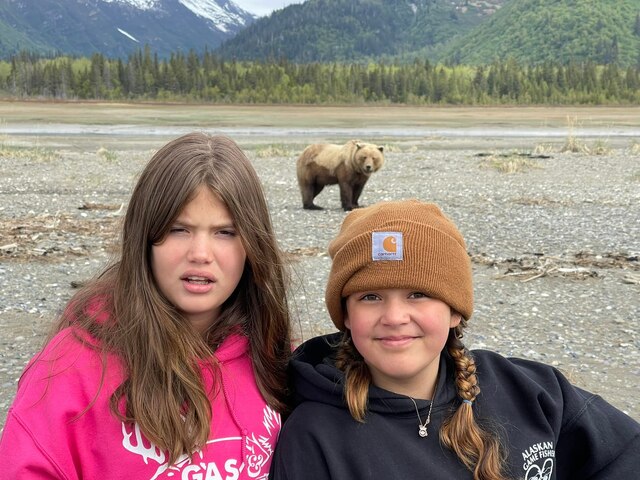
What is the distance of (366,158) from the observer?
39.7 ft

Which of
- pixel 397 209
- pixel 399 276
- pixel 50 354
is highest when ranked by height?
pixel 397 209

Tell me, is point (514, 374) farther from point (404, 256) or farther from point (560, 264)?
point (560, 264)

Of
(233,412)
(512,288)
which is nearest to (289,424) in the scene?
(233,412)

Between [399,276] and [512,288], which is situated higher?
[399,276]

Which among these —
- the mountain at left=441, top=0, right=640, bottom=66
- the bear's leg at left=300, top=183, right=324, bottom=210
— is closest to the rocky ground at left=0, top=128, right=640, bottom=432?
the bear's leg at left=300, top=183, right=324, bottom=210

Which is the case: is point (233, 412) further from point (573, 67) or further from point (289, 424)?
point (573, 67)

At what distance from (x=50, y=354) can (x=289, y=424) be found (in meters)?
0.67

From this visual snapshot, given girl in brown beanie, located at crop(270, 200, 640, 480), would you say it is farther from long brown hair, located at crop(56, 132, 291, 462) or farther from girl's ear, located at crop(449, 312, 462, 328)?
long brown hair, located at crop(56, 132, 291, 462)

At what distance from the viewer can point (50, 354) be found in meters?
2.02

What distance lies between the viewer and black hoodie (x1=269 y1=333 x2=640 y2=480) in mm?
2090

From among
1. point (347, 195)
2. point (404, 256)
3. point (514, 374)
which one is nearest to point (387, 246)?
point (404, 256)

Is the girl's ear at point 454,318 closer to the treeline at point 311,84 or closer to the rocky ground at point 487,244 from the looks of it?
the rocky ground at point 487,244

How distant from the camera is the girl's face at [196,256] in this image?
219cm

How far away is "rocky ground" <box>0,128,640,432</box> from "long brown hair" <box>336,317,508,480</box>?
877 millimetres
